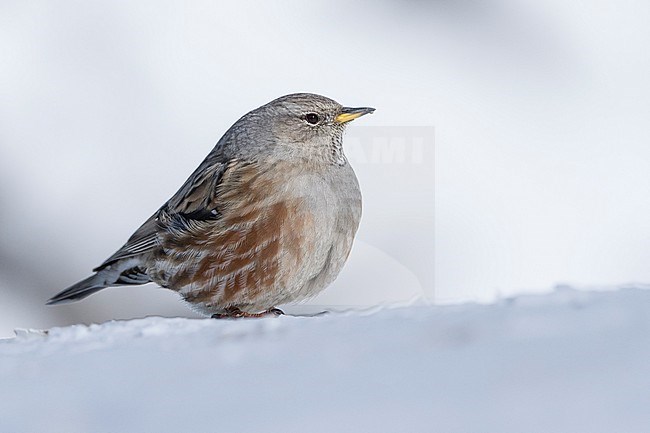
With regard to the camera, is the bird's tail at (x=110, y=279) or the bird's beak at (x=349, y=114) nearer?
the bird's beak at (x=349, y=114)

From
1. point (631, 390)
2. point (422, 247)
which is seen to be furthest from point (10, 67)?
point (631, 390)

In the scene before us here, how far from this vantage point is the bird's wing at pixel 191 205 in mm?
4027

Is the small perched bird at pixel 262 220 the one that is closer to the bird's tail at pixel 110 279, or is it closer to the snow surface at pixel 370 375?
the bird's tail at pixel 110 279

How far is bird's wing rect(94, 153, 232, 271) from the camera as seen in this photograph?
4027 mm

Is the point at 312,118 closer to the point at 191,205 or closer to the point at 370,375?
the point at 191,205

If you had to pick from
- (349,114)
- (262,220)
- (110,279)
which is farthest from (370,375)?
(110,279)

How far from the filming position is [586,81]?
9.91 meters

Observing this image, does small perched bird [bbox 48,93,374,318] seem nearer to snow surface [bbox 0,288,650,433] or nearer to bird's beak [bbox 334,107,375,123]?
bird's beak [bbox 334,107,375,123]

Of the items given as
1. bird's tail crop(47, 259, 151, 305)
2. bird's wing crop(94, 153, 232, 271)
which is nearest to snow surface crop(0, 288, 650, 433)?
bird's wing crop(94, 153, 232, 271)

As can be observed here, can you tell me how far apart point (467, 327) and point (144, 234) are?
8.30 ft

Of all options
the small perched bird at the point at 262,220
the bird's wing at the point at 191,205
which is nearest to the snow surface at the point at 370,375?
the small perched bird at the point at 262,220

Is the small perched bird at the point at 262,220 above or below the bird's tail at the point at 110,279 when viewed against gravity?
above

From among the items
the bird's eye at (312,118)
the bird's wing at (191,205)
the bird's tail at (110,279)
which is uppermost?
the bird's eye at (312,118)

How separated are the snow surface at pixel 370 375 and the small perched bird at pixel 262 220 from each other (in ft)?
4.66
